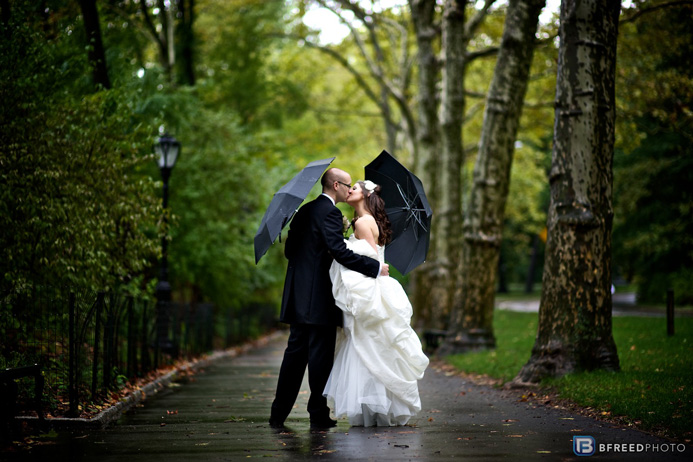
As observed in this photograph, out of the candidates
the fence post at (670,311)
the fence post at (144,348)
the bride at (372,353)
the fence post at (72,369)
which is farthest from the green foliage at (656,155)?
the fence post at (72,369)

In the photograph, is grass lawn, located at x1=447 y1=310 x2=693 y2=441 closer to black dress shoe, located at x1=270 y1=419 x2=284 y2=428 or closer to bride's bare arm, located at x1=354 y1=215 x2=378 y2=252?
bride's bare arm, located at x1=354 y1=215 x2=378 y2=252

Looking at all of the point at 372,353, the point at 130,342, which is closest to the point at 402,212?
the point at 372,353

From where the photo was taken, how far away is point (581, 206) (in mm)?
10508

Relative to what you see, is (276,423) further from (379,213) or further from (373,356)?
(379,213)

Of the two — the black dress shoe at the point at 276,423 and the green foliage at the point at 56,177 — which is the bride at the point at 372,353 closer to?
the black dress shoe at the point at 276,423

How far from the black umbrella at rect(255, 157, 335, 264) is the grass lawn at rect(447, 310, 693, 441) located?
151 inches

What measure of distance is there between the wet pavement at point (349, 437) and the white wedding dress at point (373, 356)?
0.78 ft

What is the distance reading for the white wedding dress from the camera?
7.75 metres

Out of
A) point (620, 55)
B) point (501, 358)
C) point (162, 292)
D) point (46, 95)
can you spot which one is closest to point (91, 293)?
point (46, 95)

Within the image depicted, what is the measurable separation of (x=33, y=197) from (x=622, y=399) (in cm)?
760

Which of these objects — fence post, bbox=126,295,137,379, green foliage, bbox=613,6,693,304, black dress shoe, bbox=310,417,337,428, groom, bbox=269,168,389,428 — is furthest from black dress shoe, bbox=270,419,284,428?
green foliage, bbox=613,6,693,304

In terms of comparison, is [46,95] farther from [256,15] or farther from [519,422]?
[256,15]

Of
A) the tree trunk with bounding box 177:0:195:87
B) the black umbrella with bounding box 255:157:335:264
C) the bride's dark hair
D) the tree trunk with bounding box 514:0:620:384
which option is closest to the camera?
the black umbrella with bounding box 255:157:335:264

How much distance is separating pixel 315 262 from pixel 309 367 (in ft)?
3.39
